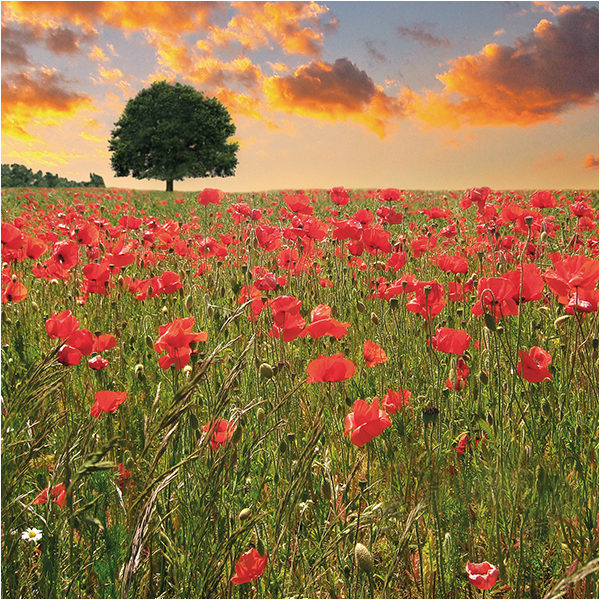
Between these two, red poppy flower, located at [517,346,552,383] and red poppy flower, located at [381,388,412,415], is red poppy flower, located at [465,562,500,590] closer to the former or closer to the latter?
red poppy flower, located at [381,388,412,415]

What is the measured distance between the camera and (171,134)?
33.7 m

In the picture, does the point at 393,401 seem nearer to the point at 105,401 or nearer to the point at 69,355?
the point at 105,401

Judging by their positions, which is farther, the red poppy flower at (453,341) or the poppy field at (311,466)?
the red poppy flower at (453,341)

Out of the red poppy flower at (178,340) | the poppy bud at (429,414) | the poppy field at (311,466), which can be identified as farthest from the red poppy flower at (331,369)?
the red poppy flower at (178,340)

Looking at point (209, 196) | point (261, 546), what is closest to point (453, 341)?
point (261, 546)

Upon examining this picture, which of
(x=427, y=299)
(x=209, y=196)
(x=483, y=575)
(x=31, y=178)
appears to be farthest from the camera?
(x=31, y=178)

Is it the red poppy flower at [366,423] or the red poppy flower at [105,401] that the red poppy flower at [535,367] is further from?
the red poppy flower at [105,401]

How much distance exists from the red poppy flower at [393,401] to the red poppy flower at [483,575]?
555 millimetres

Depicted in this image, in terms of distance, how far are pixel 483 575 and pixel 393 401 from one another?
66 centimetres

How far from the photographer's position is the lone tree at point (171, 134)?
1323 inches

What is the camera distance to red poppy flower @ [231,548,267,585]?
1206 mm

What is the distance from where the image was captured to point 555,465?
1.75 metres

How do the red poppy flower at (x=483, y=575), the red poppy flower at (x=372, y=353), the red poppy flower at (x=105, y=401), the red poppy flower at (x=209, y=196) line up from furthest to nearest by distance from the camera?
the red poppy flower at (x=209, y=196), the red poppy flower at (x=372, y=353), the red poppy flower at (x=105, y=401), the red poppy flower at (x=483, y=575)

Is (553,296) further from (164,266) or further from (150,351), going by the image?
(164,266)
